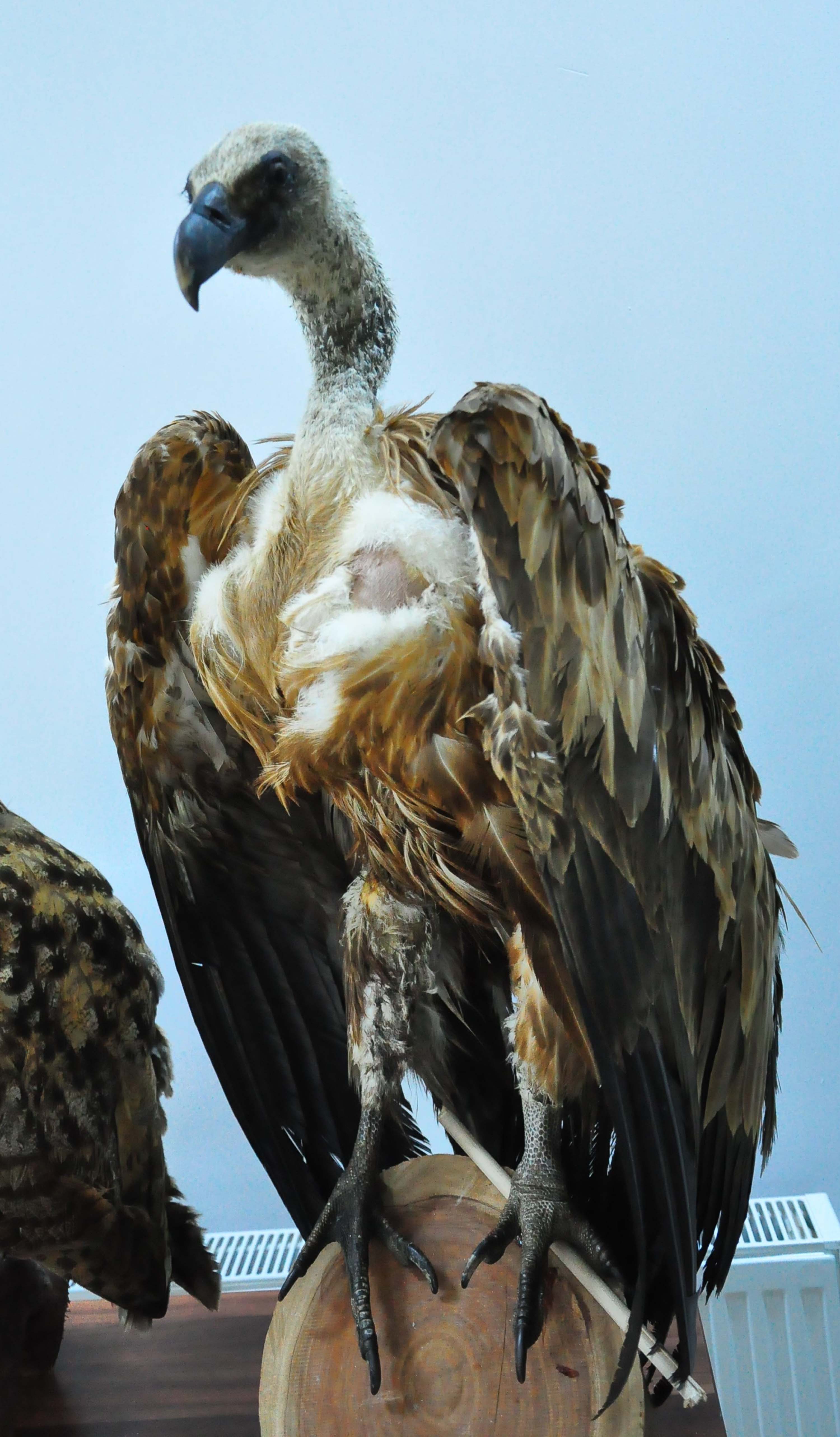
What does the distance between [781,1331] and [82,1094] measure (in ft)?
2.93

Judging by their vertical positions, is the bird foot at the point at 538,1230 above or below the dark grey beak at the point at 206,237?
below

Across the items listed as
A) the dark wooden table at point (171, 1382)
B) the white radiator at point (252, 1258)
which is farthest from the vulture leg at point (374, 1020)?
the white radiator at point (252, 1258)

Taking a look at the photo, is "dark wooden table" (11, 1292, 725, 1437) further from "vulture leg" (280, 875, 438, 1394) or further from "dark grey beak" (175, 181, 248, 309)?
"dark grey beak" (175, 181, 248, 309)

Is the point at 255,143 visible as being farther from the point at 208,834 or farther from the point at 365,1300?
the point at 365,1300

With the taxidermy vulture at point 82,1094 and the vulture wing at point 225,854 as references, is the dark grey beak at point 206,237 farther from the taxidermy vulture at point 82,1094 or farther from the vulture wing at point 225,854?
the taxidermy vulture at point 82,1094

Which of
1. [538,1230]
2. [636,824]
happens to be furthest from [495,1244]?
[636,824]

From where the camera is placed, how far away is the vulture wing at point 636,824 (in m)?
0.66

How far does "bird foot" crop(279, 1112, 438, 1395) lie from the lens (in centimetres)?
84

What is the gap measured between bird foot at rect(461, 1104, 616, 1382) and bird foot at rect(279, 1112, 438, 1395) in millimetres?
69

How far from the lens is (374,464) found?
2.56 feet

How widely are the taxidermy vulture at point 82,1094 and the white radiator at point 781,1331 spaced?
2.05 feet

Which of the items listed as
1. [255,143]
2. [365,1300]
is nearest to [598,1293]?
[365,1300]

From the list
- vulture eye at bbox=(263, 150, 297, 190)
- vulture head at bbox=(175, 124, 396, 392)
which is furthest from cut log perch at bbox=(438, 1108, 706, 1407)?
vulture eye at bbox=(263, 150, 297, 190)

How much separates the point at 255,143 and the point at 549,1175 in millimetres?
805
